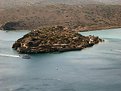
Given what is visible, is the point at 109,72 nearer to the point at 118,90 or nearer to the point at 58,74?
the point at 58,74

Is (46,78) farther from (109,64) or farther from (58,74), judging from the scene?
(109,64)

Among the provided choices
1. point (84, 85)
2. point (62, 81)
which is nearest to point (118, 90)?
point (84, 85)

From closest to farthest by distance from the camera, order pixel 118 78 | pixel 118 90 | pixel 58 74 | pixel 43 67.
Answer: pixel 118 90 < pixel 118 78 < pixel 58 74 < pixel 43 67

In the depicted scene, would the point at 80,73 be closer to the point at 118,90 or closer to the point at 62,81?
the point at 62,81

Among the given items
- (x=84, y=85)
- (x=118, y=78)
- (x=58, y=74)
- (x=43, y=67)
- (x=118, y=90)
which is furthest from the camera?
(x=43, y=67)

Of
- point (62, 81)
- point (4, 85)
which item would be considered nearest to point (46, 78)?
point (62, 81)

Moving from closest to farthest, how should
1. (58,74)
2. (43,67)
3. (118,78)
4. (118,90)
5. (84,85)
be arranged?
(118,90)
(84,85)
(118,78)
(58,74)
(43,67)

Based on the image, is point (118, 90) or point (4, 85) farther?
point (4, 85)

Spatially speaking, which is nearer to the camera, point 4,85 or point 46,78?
point 4,85

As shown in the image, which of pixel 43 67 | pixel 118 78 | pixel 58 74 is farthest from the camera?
pixel 43 67
